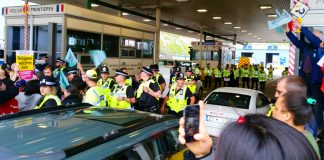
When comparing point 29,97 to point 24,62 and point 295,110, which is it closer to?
point 24,62

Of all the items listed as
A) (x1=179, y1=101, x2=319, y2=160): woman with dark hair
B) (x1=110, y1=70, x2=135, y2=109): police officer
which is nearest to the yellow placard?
(x1=110, y1=70, x2=135, y2=109): police officer

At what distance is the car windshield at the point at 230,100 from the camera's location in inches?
357

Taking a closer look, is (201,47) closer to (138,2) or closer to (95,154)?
(138,2)

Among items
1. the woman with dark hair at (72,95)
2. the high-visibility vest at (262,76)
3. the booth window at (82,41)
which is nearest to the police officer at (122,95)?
the woman with dark hair at (72,95)

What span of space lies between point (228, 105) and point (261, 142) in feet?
26.4

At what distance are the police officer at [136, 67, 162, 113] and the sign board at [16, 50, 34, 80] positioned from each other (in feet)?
8.26

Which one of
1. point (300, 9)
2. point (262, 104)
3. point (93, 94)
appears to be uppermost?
point (300, 9)

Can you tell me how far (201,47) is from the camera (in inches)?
1176

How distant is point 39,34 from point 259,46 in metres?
65.3

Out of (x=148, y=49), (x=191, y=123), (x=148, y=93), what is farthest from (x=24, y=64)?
(x=148, y=49)

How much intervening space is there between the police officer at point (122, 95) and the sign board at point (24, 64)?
2.06 meters

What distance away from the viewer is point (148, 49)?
15.8 metres

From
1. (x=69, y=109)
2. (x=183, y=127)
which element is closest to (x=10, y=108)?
(x=69, y=109)

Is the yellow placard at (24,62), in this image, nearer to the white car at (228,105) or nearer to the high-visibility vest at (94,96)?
the high-visibility vest at (94,96)
